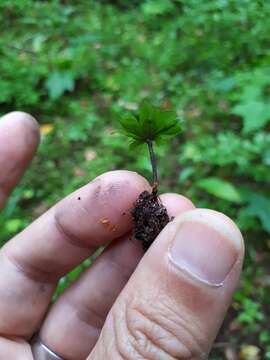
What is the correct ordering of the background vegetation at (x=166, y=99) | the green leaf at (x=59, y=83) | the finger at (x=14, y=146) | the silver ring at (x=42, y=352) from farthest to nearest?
the green leaf at (x=59, y=83) < the background vegetation at (x=166, y=99) < the finger at (x=14, y=146) < the silver ring at (x=42, y=352)

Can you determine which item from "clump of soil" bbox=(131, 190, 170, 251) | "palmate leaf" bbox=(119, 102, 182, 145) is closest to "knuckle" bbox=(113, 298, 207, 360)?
"clump of soil" bbox=(131, 190, 170, 251)

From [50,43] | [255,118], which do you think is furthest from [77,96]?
[255,118]

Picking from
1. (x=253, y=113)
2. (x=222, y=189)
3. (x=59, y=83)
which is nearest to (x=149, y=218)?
(x=222, y=189)

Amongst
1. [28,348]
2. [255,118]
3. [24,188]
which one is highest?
[255,118]

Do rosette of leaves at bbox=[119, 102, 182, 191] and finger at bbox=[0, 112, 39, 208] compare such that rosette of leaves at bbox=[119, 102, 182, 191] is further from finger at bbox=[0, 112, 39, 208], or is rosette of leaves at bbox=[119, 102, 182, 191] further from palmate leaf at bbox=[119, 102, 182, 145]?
finger at bbox=[0, 112, 39, 208]

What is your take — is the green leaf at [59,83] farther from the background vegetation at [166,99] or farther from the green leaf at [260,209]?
the green leaf at [260,209]

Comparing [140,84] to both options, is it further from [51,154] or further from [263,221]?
[263,221]

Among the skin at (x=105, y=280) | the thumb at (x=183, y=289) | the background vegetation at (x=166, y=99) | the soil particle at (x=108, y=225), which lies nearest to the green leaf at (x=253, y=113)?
the background vegetation at (x=166, y=99)
